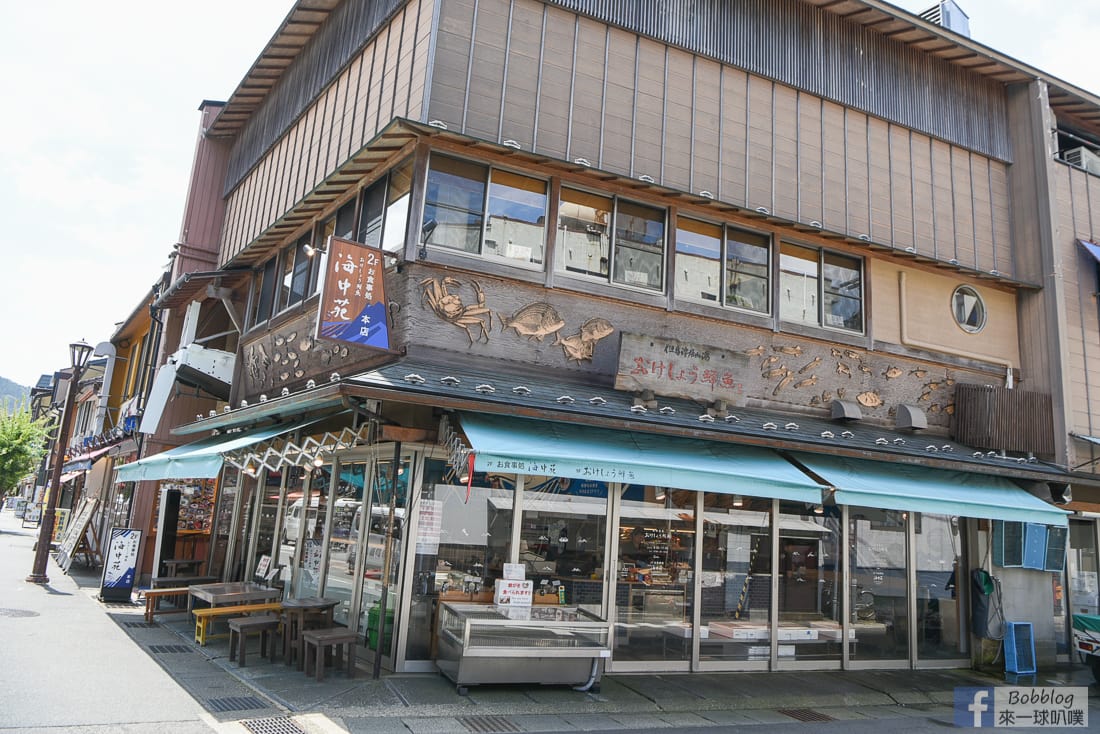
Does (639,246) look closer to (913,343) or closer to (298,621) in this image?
(913,343)

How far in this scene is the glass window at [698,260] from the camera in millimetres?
11070

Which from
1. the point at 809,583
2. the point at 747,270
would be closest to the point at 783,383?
the point at 747,270

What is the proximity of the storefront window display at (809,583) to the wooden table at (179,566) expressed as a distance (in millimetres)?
10782

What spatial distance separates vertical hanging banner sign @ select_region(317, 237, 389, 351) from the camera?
8727 millimetres

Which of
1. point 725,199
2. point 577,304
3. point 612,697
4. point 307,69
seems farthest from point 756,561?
point 307,69

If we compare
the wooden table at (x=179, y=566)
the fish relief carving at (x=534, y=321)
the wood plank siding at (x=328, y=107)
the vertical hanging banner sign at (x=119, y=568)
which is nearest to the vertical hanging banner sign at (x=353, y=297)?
the fish relief carving at (x=534, y=321)

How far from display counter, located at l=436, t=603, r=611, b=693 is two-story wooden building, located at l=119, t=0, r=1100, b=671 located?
1.70 ft

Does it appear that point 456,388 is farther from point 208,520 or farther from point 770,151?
point 208,520

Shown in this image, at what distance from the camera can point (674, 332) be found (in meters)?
10.8

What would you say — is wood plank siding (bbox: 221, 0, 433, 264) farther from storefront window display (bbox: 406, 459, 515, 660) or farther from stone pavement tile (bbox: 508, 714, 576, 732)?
stone pavement tile (bbox: 508, 714, 576, 732)

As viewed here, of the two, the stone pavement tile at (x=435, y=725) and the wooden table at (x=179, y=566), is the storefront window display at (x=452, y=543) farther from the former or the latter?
the wooden table at (x=179, y=566)

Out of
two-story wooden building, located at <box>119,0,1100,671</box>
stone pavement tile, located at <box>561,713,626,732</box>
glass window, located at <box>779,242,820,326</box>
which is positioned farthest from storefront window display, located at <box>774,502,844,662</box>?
stone pavement tile, located at <box>561,713,626,732</box>

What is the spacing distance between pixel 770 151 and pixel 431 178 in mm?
5634

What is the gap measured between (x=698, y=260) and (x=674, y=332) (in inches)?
50.5
